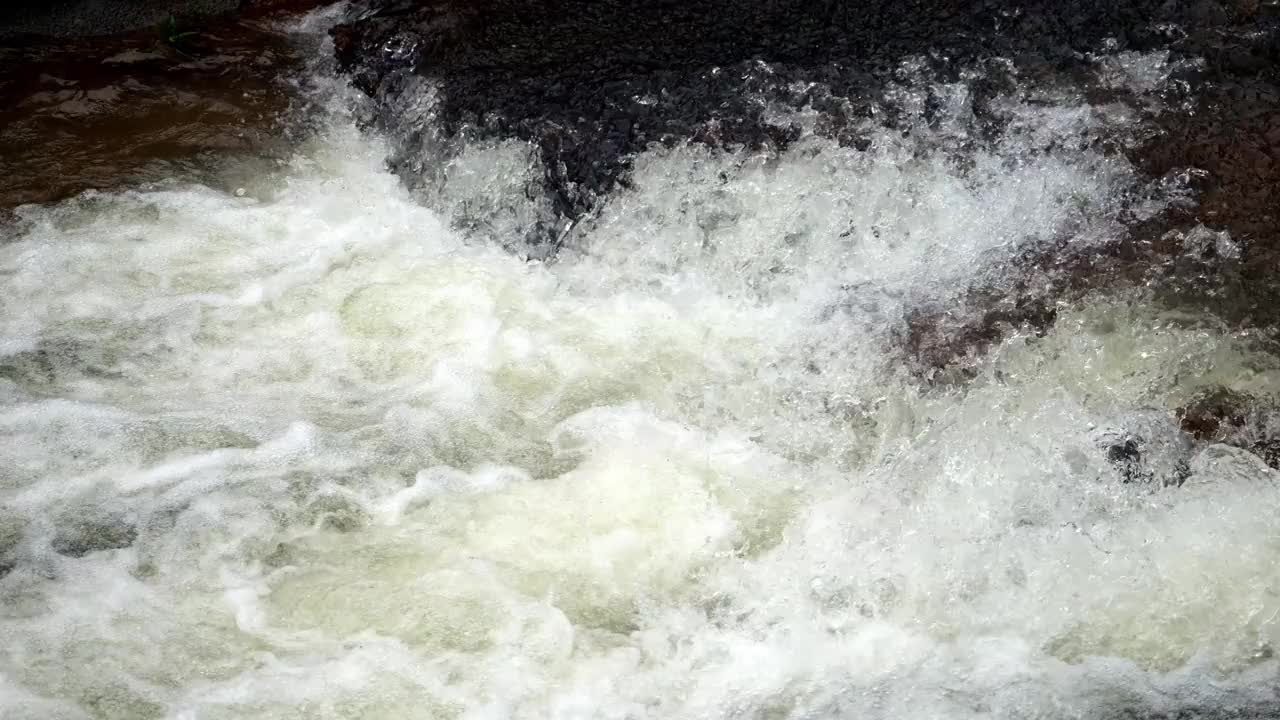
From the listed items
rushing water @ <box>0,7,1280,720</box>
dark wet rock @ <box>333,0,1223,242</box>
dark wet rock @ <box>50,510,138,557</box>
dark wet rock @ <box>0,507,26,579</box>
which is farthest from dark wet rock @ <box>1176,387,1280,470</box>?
dark wet rock @ <box>0,507,26,579</box>

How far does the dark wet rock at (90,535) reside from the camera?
3.15 meters

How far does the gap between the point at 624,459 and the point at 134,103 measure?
2659mm

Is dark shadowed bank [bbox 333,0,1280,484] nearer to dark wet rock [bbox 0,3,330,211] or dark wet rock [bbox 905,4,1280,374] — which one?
dark wet rock [bbox 905,4,1280,374]

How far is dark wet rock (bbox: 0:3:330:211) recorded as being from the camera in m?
4.30

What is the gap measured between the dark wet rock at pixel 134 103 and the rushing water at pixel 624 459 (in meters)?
0.22

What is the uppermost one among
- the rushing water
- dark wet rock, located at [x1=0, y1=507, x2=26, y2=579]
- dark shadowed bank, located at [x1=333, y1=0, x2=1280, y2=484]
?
dark shadowed bank, located at [x1=333, y1=0, x2=1280, y2=484]

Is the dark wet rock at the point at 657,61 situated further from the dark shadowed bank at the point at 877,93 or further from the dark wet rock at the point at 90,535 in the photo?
the dark wet rock at the point at 90,535

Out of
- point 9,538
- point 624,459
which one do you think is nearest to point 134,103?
point 9,538

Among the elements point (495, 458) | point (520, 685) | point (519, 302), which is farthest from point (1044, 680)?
point (519, 302)

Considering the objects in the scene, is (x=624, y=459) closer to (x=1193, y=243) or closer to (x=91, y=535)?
(x=91, y=535)

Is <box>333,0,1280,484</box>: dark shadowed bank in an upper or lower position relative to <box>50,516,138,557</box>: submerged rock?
upper

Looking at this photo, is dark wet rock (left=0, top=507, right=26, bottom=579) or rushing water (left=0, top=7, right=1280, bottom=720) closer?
rushing water (left=0, top=7, right=1280, bottom=720)

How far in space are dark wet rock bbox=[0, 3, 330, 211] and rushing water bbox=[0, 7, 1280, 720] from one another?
22 cm

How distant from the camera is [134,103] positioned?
456 cm
